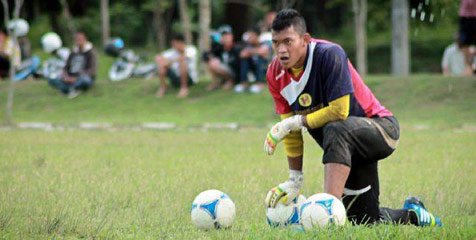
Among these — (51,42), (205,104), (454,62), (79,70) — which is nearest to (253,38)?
(205,104)

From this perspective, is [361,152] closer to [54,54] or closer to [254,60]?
[254,60]

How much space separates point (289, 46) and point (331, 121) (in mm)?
665

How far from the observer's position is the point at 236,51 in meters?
21.9

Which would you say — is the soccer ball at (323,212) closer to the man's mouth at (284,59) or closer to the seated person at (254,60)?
the man's mouth at (284,59)

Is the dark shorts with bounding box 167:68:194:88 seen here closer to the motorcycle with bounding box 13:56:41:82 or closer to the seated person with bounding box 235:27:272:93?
the seated person with bounding box 235:27:272:93

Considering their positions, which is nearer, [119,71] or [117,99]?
[117,99]

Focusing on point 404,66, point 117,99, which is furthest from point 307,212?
point 404,66

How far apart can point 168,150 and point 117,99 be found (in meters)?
10.6

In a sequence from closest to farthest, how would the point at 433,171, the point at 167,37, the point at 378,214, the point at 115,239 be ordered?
the point at 115,239, the point at 378,214, the point at 433,171, the point at 167,37

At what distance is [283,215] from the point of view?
6.43m

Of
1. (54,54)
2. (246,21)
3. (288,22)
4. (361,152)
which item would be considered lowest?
(54,54)

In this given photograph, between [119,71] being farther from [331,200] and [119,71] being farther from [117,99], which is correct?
[331,200]

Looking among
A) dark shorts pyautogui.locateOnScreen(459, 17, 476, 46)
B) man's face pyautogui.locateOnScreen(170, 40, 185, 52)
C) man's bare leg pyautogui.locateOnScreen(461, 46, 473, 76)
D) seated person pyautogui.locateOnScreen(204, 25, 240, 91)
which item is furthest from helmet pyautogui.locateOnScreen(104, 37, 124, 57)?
dark shorts pyautogui.locateOnScreen(459, 17, 476, 46)

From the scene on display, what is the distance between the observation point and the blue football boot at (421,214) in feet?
21.4
